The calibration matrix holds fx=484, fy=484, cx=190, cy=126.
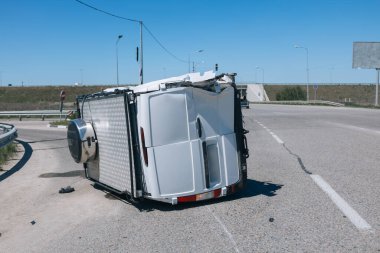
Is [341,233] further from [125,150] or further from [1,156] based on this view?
[1,156]

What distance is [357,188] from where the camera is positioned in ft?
26.3

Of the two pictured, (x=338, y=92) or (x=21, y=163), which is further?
(x=338, y=92)

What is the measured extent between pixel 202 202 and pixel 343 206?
204cm

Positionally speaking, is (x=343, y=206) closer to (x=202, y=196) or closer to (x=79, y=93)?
(x=202, y=196)

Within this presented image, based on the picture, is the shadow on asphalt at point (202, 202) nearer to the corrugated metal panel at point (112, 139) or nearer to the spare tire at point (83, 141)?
the corrugated metal panel at point (112, 139)

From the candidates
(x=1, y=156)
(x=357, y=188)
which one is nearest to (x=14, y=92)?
(x=1, y=156)

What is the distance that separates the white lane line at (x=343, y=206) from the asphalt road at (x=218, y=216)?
0.01m

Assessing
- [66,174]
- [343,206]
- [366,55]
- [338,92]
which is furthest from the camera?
[338,92]

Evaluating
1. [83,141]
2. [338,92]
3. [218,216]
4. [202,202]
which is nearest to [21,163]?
[83,141]

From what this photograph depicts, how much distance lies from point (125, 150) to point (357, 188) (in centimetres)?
389

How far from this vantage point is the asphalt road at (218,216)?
5.34 meters

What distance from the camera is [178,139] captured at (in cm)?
694

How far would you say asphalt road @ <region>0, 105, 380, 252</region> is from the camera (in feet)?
17.5

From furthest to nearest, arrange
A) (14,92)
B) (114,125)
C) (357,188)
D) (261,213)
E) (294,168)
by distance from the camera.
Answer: (14,92)
(294,168)
(357,188)
(114,125)
(261,213)
